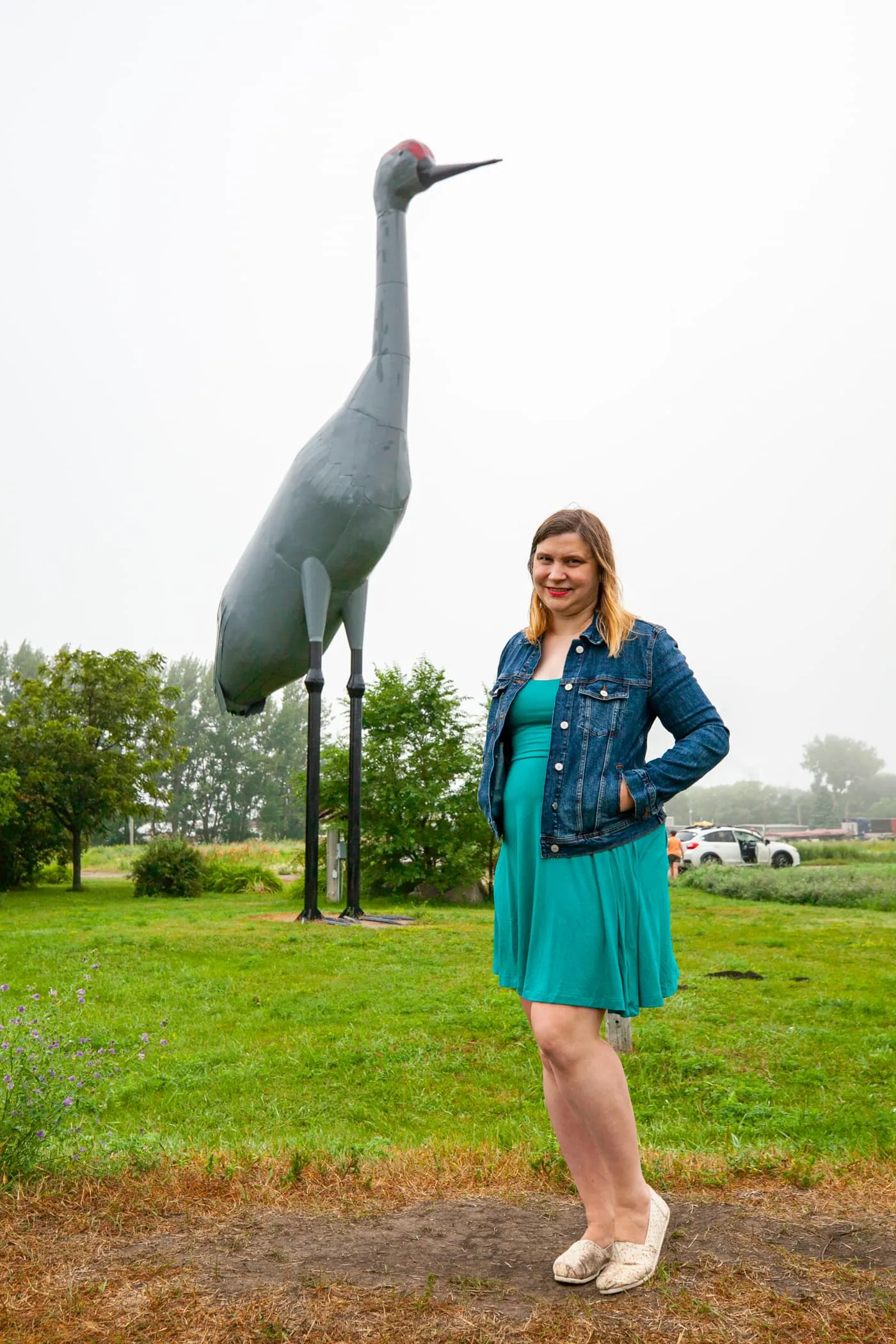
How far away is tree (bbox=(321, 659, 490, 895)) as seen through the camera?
1850 centimetres

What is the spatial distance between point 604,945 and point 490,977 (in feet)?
20.3

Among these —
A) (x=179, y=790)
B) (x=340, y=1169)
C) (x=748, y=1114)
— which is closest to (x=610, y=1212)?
(x=340, y=1169)

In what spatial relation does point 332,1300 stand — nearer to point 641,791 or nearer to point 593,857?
point 593,857

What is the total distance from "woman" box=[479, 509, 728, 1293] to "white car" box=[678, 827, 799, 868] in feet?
81.3

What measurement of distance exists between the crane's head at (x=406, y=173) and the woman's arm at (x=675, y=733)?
9957 mm

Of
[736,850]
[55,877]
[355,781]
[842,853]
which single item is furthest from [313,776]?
[842,853]

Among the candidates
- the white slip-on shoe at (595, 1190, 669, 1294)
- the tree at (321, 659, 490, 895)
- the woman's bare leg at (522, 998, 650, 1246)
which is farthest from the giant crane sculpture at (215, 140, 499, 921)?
the white slip-on shoe at (595, 1190, 669, 1294)

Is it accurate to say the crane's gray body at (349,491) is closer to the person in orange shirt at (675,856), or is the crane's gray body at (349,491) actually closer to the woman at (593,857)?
the woman at (593,857)

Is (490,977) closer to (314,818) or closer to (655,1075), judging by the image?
(655,1075)

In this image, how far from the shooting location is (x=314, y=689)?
1188 centimetres

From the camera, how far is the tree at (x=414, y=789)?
18.5 m

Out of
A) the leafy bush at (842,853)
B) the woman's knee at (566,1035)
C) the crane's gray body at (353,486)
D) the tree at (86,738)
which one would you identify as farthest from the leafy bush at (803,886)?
the woman's knee at (566,1035)

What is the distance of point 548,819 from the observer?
2.52m

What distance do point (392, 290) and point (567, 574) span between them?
30.7 feet
